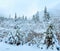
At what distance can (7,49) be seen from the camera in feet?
35.0

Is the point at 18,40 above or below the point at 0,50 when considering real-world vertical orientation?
below

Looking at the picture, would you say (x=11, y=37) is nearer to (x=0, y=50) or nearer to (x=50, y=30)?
(x=50, y=30)

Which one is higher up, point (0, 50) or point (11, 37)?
point (0, 50)

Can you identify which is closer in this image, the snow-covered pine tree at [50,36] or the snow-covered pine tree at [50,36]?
the snow-covered pine tree at [50,36]

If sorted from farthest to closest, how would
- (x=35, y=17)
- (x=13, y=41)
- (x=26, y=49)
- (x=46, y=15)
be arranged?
(x=35, y=17) < (x=46, y=15) < (x=13, y=41) < (x=26, y=49)

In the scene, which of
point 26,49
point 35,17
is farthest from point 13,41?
point 35,17

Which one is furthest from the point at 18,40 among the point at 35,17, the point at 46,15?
the point at 35,17

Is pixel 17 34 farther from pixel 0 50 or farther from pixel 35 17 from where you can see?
pixel 35 17

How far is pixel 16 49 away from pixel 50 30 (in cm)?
767

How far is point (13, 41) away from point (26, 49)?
33.8 feet

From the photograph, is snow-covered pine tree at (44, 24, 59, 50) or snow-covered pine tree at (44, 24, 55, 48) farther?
snow-covered pine tree at (44, 24, 55, 48)

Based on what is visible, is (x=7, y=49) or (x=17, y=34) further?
(x=17, y=34)

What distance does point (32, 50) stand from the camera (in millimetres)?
10891

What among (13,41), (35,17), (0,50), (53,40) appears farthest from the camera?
(35,17)
